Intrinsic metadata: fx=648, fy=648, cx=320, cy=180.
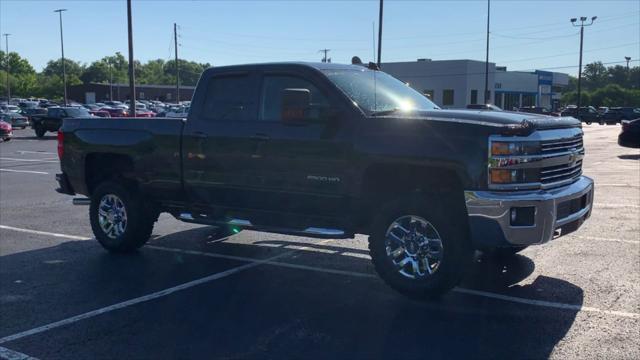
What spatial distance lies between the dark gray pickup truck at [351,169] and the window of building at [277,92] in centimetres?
1

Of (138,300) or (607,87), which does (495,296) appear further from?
(607,87)

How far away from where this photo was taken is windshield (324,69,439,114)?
20.9 feet

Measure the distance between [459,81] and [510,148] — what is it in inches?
2432

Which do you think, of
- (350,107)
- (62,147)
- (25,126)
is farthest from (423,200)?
A: (25,126)

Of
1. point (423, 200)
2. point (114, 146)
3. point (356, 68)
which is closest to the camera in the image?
point (423, 200)

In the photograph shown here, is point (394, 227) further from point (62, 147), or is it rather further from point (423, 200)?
point (62, 147)

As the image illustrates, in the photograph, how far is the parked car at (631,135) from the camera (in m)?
22.6

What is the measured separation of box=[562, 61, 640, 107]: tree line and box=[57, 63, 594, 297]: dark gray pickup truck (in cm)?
9599

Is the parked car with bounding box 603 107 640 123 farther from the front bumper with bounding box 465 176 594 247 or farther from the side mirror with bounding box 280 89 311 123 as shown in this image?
the side mirror with bounding box 280 89 311 123

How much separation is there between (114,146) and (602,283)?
5.58 metres

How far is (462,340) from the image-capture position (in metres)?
4.83

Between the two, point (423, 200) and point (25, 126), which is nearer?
point (423, 200)

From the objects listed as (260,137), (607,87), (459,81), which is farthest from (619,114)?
(260,137)

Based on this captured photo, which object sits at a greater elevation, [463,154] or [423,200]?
[463,154]
